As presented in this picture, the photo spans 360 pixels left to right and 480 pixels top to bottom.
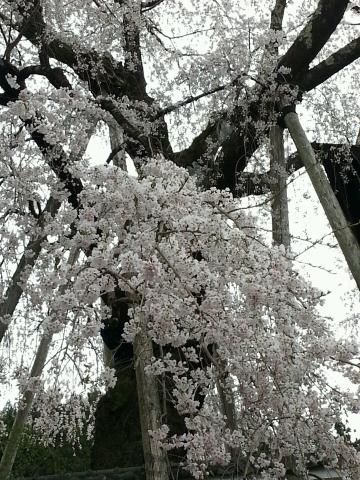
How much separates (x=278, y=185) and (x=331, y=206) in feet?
2.82

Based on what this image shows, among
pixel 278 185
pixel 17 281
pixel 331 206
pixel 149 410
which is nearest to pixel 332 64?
pixel 278 185

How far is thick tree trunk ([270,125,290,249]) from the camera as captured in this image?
5543 mm

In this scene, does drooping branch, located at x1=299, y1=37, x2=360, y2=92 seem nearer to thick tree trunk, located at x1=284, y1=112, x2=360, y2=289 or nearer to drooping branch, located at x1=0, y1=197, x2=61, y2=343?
thick tree trunk, located at x1=284, y1=112, x2=360, y2=289

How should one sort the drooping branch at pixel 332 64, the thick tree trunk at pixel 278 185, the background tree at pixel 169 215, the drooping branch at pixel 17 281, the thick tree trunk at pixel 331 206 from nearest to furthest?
the background tree at pixel 169 215, the drooping branch at pixel 17 281, the thick tree trunk at pixel 331 206, the thick tree trunk at pixel 278 185, the drooping branch at pixel 332 64

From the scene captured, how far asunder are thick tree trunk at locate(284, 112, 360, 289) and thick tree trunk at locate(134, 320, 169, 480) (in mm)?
1865

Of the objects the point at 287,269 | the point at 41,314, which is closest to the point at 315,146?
the point at 287,269

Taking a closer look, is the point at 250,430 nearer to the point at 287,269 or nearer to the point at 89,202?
the point at 287,269

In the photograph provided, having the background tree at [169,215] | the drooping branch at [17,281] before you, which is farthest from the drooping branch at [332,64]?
the drooping branch at [17,281]

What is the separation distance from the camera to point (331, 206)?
204 inches

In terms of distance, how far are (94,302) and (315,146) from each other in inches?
148

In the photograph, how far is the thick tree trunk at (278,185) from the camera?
18.2 ft

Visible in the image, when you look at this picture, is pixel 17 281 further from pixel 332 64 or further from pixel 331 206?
pixel 332 64

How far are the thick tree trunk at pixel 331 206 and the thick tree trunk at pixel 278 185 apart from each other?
Result: 35 centimetres

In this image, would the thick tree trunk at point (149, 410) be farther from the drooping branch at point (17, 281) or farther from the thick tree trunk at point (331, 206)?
the thick tree trunk at point (331, 206)
